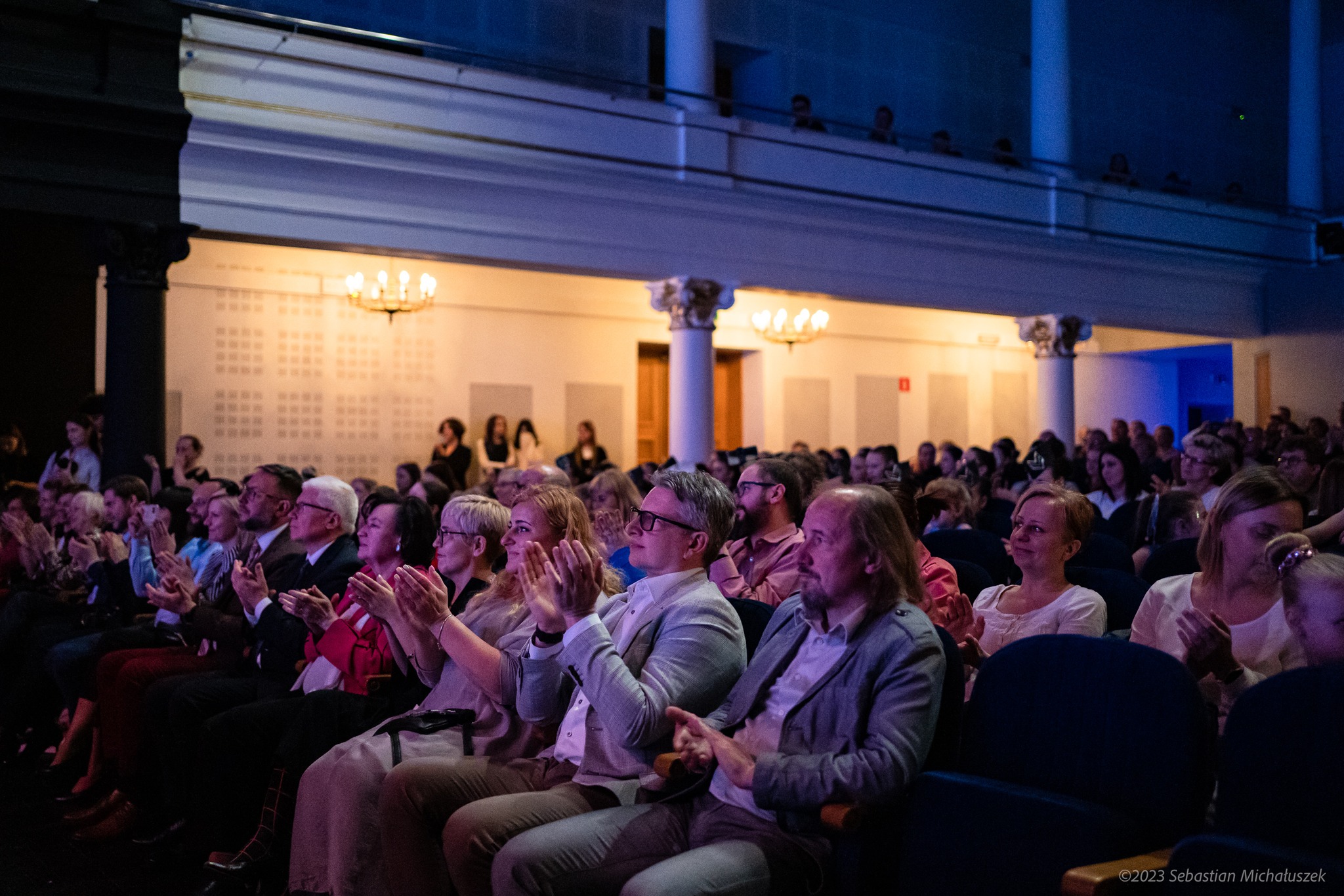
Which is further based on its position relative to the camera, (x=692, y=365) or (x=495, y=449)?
(x=495, y=449)

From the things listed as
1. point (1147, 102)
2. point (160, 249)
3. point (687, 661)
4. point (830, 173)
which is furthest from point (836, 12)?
point (687, 661)

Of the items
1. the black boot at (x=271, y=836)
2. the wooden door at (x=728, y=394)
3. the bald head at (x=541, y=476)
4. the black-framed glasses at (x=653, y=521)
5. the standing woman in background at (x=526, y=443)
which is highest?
the wooden door at (x=728, y=394)

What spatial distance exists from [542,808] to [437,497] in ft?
12.5

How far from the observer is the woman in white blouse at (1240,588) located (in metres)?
2.64

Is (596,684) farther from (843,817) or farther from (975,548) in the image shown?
(975,548)

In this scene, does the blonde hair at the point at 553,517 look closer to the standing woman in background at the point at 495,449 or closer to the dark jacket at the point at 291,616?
the dark jacket at the point at 291,616

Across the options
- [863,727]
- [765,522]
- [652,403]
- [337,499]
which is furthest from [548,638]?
[652,403]

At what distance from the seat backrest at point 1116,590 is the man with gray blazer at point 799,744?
133 centimetres

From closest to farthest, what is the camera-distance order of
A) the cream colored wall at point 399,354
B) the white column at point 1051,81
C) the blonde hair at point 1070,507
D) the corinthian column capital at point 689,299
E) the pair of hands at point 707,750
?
the pair of hands at point 707,750 → the blonde hair at point 1070,507 → the corinthian column capital at point 689,299 → the cream colored wall at point 399,354 → the white column at point 1051,81

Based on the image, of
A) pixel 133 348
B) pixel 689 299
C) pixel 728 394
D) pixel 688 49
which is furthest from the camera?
pixel 728 394

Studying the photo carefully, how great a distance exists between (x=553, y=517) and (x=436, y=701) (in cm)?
60

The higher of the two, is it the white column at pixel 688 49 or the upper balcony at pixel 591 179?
the white column at pixel 688 49

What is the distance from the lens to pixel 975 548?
446 centimetres

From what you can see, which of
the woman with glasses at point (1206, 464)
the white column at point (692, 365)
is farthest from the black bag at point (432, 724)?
the white column at point (692, 365)
